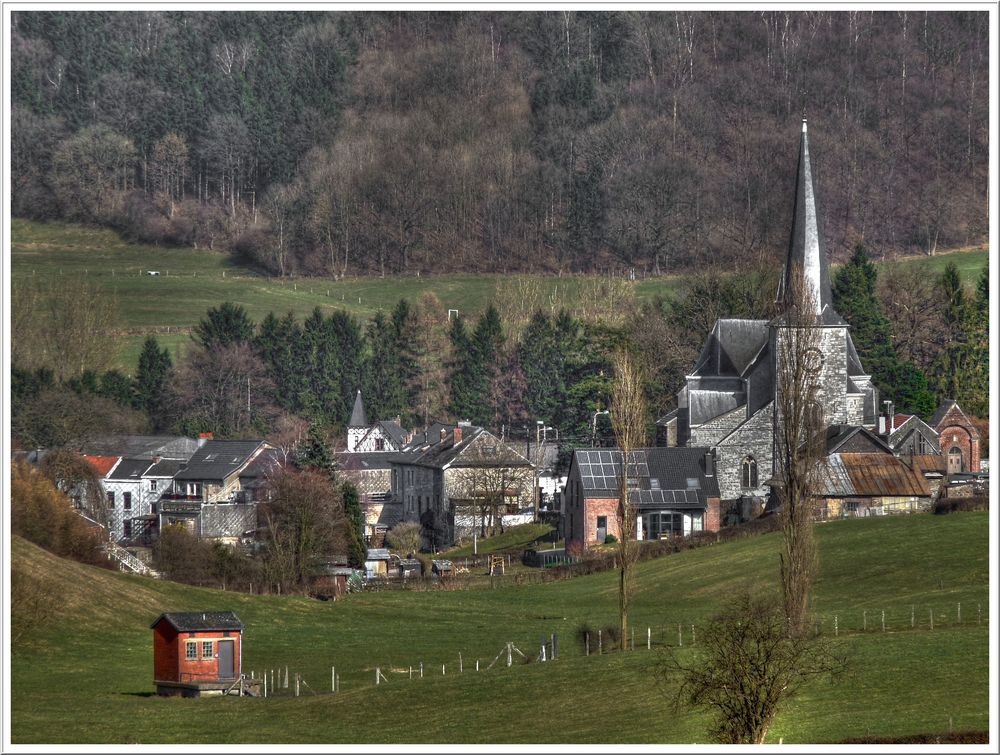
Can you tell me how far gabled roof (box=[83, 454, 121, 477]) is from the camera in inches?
4146

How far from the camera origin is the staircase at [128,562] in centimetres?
7406

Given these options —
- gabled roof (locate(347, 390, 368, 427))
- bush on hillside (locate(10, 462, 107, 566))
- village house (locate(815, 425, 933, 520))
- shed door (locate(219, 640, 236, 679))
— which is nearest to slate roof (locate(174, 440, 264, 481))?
gabled roof (locate(347, 390, 368, 427))

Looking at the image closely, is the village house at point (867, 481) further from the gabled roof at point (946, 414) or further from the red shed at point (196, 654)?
the red shed at point (196, 654)

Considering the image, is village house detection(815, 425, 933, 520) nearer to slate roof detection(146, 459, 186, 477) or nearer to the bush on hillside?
the bush on hillside

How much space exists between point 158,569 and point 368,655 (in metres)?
22.7

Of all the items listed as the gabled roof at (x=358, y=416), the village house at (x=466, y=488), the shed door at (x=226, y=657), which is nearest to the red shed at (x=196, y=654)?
the shed door at (x=226, y=657)

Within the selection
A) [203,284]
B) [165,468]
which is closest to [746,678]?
[165,468]

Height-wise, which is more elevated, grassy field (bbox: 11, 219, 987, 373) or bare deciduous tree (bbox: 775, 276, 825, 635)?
grassy field (bbox: 11, 219, 987, 373)

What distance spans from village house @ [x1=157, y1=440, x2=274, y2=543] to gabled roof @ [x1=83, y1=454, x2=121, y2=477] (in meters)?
4.60

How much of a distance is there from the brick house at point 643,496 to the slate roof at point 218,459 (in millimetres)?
23851

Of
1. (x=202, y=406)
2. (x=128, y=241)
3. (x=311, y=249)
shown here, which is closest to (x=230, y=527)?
(x=202, y=406)

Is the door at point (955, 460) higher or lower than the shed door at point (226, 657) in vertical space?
higher

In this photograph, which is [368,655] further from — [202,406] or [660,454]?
[202,406]

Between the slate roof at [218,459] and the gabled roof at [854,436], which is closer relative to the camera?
the gabled roof at [854,436]
